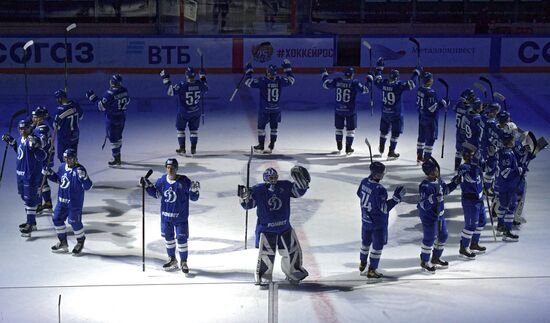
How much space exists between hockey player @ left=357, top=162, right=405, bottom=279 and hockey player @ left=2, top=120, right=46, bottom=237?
474 centimetres

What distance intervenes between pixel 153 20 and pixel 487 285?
71.2 feet

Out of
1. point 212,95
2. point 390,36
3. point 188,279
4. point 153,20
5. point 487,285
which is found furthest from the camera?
point 153,20

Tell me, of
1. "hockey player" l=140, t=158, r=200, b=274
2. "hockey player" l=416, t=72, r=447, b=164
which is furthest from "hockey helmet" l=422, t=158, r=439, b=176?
"hockey player" l=416, t=72, r=447, b=164

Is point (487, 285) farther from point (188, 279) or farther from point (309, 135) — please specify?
point (309, 135)

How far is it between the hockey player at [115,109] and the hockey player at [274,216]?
6.54 metres

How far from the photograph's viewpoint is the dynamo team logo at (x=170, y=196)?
12.2 metres

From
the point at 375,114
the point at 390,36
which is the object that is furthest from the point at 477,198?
the point at 390,36

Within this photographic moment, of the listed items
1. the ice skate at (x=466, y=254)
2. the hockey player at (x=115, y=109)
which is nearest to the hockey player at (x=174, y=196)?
the ice skate at (x=466, y=254)

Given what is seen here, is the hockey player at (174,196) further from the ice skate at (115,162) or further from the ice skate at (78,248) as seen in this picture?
the ice skate at (115,162)

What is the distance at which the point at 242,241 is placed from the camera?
46.1 feet

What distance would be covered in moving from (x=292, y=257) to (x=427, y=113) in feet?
22.1

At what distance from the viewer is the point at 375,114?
2294 centimetres

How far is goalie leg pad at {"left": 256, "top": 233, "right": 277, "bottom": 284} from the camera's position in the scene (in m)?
12.0

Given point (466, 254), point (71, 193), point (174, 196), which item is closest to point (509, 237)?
point (466, 254)
